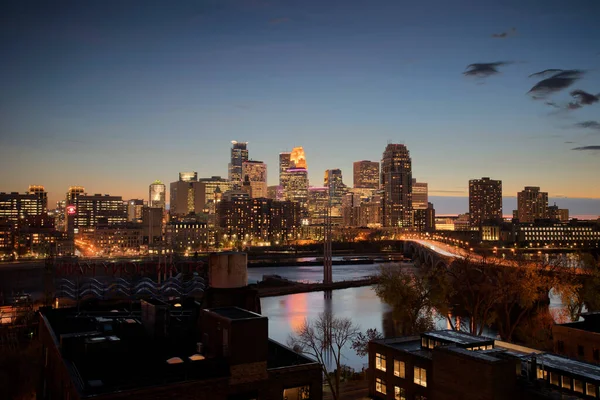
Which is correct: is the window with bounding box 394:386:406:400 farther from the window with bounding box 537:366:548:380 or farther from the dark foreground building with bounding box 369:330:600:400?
the window with bounding box 537:366:548:380

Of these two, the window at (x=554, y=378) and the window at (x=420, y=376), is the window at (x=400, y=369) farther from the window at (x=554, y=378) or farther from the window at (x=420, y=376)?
the window at (x=554, y=378)

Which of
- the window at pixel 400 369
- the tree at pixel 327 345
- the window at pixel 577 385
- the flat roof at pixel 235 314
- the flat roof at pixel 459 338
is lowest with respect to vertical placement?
the tree at pixel 327 345

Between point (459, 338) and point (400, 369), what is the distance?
9.82 feet

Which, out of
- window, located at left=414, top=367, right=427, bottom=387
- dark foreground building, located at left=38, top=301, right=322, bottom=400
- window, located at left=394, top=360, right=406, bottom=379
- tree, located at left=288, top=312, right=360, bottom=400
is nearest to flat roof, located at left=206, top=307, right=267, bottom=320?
dark foreground building, located at left=38, top=301, right=322, bottom=400

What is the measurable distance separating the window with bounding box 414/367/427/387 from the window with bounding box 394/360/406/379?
0.66 metres

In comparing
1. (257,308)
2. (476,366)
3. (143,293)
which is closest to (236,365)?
(476,366)

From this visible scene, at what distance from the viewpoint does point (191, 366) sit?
45.9 feet

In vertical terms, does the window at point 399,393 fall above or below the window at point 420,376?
below

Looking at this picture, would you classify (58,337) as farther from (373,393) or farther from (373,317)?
(373,317)

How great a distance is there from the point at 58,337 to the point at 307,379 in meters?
9.21

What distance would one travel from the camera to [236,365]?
13883 mm

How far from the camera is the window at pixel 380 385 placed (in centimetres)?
2162

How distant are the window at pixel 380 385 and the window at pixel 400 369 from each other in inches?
40.0

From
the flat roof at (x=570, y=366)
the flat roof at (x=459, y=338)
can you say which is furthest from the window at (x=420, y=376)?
the flat roof at (x=570, y=366)
